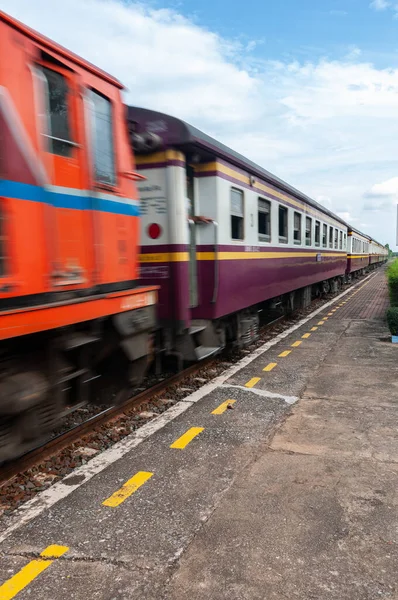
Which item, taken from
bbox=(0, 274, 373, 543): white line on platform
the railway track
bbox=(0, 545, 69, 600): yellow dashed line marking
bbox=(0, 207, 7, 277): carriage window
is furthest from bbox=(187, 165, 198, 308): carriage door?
bbox=(0, 545, 69, 600): yellow dashed line marking

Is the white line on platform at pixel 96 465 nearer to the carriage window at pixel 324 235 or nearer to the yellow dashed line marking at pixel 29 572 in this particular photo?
the yellow dashed line marking at pixel 29 572

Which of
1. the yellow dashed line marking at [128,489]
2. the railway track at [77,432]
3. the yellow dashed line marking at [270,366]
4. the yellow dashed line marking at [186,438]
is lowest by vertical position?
the yellow dashed line marking at [270,366]

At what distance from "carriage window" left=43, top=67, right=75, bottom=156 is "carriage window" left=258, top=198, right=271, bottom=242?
4.76m

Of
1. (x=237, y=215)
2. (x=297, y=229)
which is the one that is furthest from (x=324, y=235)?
(x=237, y=215)

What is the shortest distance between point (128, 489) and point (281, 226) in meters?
6.94

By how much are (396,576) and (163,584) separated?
1.23 m

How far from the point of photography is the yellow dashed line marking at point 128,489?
320cm

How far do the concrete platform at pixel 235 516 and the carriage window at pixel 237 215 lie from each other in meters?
2.77

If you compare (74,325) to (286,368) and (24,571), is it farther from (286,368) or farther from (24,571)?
(286,368)

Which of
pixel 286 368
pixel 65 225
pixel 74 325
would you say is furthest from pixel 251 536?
pixel 286 368

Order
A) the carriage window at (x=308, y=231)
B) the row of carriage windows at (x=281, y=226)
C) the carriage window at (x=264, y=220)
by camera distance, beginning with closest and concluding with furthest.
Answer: the row of carriage windows at (x=281, y=226), the carriage window at (x=264, y=220), the carriage window at (x=308, y=231)

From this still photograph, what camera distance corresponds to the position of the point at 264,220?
816cm

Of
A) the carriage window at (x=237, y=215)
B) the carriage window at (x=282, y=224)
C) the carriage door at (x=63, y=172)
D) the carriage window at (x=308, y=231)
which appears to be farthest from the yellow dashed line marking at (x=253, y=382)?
the carriage window at (x=308, y=231)

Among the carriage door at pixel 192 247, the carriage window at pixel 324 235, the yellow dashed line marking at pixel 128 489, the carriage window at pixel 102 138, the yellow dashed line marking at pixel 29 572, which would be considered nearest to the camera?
the yellow dashed line marking at pixel 29 572
